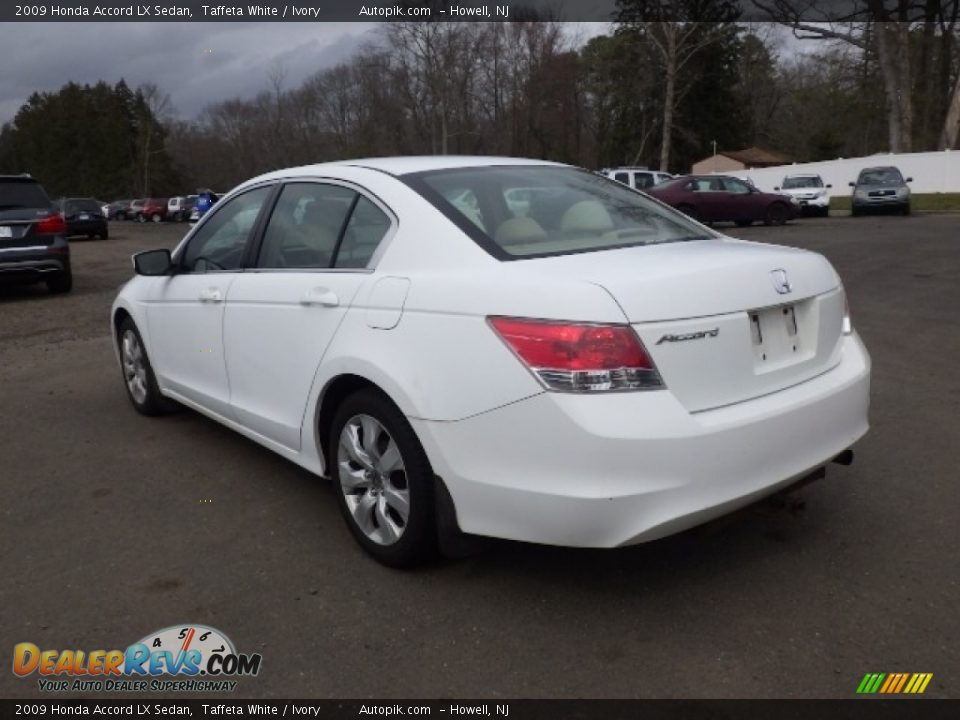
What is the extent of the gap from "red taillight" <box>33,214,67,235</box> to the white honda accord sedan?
927 cm

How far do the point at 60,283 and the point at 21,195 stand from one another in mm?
1501

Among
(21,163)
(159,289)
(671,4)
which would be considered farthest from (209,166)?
(159,289)

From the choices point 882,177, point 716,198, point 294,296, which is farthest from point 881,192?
point 294,296

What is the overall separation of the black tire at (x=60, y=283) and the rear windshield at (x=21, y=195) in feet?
3.50

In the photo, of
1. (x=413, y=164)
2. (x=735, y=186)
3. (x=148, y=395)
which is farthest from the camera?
(x=735, y=186)

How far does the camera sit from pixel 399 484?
10.6 ft

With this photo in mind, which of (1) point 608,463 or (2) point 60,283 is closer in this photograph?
(1) point 608,463

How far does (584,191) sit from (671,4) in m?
51.9

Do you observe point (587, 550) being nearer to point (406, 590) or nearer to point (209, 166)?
point (406, 590)

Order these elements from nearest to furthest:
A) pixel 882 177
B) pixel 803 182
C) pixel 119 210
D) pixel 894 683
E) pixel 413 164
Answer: pixel 894 683
pixel 413 164
pixel 882 177
pixel 803 182
pixel 119 210

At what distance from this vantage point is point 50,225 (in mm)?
12008

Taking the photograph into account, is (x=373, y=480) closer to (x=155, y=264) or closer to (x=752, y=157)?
(x=155, y=264)

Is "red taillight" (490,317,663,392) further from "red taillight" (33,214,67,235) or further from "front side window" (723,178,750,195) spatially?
"front side window" (723,178,750,195)

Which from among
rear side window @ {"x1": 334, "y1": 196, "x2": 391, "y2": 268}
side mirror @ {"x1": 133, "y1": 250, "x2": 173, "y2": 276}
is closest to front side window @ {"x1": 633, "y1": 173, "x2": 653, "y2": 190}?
side mirror @ {"x1": 133, "y1": 250, "x2": 173, "y2": 276}
